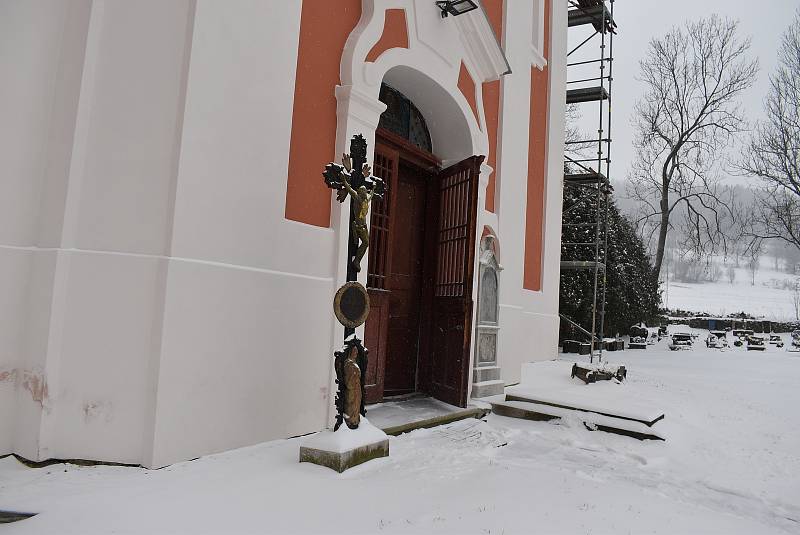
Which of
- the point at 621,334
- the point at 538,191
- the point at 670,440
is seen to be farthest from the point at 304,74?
the point at 621,334

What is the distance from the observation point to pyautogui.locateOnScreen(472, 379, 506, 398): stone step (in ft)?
22.3

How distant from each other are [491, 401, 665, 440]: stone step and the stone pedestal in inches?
109

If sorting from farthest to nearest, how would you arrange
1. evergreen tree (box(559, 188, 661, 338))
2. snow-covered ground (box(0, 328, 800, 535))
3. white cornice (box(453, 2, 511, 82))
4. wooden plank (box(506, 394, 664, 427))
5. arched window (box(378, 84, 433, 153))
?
evergreen tree (box(559, 188, 661, 338)), white cornice (box(453, 2, 511, 82)), arched window (box(378, 84, 433, 153)), wooden plank (box(506, 394, 664, 427)), snow-covered ground (box(0, 328, 800, 535))

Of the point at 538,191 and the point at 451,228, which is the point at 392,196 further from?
the point at 538,191

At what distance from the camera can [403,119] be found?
670 centimetres

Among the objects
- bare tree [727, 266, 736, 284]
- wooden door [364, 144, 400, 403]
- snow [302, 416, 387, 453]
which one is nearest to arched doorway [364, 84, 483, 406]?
A: wooden door [364, 144, 400, 403]

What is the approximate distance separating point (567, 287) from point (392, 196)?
407 inches

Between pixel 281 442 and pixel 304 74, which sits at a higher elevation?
pixel 304 74

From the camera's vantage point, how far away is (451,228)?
263 inches

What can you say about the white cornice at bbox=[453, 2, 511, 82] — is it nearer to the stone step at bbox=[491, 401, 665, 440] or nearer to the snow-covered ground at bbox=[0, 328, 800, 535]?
the stone step at bbox=[491, 401, 665, 440]

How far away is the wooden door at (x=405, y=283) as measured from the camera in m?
6.54

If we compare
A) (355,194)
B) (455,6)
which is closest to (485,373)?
(355,194)

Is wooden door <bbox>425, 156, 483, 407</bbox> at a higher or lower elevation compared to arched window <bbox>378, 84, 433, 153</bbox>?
lower

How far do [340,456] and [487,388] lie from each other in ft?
12.3
